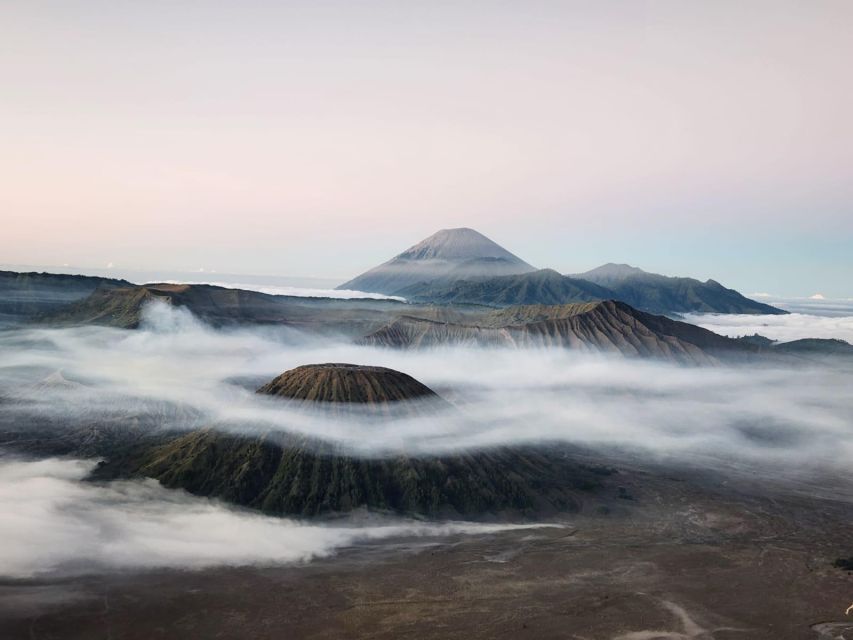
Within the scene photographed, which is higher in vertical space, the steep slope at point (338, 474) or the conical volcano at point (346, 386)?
the conical volcano at point (346, 386)

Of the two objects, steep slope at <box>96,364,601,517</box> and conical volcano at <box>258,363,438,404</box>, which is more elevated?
conical volcano at <box>258,363,438,404</box>

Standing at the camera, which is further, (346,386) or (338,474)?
(346,386)

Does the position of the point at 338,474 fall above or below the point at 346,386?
below

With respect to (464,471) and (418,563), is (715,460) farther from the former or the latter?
(418,563)

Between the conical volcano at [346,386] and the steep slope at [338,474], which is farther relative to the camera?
the conical volcano at [346,386]

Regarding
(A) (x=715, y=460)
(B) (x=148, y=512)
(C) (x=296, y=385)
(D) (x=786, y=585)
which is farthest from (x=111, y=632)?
(A) (x=715, y=460)

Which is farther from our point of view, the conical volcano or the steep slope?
the conical volcano
